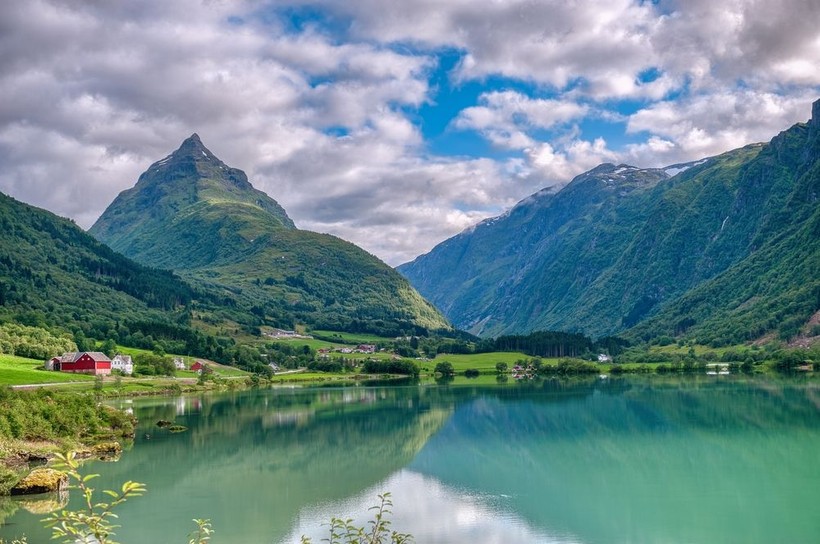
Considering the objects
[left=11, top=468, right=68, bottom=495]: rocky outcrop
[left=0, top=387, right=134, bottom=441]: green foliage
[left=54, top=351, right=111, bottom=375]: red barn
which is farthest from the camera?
[left=54, top=351, right=111, bottom=375]: red barn

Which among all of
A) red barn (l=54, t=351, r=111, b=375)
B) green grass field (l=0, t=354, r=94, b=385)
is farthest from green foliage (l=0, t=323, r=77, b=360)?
red barn (l=54, t=351, r=111, b=375)

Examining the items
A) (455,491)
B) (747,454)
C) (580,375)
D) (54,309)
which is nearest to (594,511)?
(455,491)

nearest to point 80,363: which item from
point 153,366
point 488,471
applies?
point 153,366

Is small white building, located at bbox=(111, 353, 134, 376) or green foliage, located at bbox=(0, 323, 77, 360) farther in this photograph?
small white building, located at bbox=(111, 353, 134, 376)

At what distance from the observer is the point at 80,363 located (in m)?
131

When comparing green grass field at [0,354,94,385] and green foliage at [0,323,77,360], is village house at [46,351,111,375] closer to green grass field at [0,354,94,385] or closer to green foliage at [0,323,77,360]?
green grass field at [0,354,94,385]

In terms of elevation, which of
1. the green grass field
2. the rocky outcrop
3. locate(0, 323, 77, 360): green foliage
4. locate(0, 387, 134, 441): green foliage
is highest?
locate(0, 323, 77, 360): green foliage

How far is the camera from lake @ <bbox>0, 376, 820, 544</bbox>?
37000mm

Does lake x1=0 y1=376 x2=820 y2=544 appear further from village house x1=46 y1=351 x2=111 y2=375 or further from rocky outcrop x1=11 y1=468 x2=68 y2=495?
village house x1=46 y1=351 x2=111 y2=375

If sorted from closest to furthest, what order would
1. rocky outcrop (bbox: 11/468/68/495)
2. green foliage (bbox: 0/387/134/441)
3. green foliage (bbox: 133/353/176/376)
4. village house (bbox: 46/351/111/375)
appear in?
rocky outcrop (bbox: 11/468/68/495) < green foliage (bbox: 0/387/134/441) < village house (bbox: 46/351/111/375) < green foliage (bbox: 133/353/176/376)

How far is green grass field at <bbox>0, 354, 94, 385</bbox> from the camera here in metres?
101

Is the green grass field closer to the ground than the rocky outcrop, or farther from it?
farther from it

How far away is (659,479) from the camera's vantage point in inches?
1940

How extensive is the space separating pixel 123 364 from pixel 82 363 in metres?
15.7
